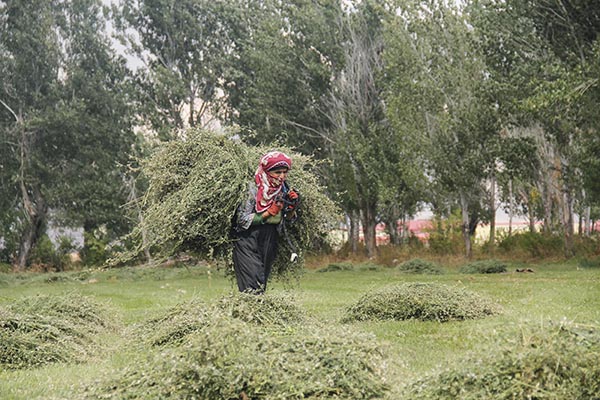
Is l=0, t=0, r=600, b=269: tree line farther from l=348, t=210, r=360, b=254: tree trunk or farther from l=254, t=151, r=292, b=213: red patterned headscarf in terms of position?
l=254, t=151, r=292, b=213: red patterned headscarf

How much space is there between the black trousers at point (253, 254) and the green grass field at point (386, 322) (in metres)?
0.59

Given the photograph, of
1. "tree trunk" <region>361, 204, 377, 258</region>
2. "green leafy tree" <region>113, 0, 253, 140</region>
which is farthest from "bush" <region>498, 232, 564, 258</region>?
"green leafy tree" <region>113, 0, 253, 140</region>

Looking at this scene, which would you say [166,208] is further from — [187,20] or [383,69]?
[187,20]

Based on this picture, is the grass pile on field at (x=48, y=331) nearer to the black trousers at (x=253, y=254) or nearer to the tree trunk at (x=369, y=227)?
the black trousers at (x=253, y=254)

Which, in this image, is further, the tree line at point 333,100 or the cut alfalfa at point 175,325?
the tree line at point 333,100

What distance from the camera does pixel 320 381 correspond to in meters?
5.46

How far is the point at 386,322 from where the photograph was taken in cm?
1004

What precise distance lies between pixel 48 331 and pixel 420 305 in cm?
461

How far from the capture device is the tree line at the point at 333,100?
23.6 metres

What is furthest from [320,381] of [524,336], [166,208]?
[166,208]

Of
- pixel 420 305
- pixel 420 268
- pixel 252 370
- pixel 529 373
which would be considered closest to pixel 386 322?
pixel 420 305

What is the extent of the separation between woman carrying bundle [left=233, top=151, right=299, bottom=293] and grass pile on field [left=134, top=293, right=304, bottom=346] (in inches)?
17.5

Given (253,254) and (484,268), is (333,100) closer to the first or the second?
(484,268)

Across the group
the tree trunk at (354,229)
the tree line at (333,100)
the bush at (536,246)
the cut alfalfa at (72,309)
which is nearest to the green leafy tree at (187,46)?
the tree line at (333,100)
